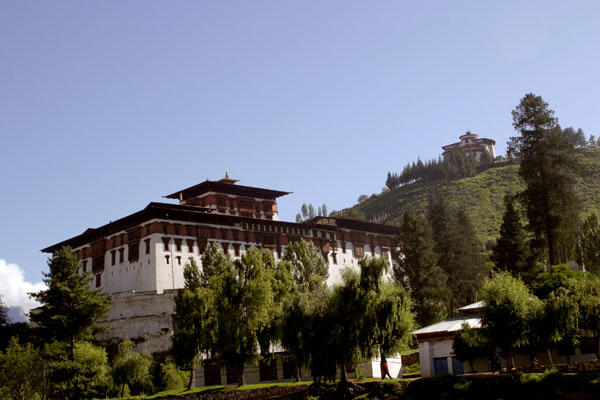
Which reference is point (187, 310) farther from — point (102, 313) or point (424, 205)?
point (424, 205)

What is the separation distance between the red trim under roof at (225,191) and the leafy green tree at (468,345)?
52.4 meters

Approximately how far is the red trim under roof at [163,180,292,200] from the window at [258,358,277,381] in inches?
1600

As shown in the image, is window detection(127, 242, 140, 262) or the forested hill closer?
window detection(127, 242, 140, 262)

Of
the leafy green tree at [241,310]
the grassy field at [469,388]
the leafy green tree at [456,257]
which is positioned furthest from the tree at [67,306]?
the leafy green tree at [456,257]

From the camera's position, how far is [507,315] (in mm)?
33375

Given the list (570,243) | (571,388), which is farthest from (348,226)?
(571,388)

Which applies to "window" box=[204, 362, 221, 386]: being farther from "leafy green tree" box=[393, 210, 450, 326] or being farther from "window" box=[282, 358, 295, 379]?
"leafy green tree" box=[393, 210, 450, 326]

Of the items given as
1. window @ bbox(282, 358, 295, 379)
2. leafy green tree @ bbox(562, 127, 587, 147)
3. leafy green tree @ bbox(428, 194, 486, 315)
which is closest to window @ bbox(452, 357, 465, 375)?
window @ bbox(282, 358, 295, 379)

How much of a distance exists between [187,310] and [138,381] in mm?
8360

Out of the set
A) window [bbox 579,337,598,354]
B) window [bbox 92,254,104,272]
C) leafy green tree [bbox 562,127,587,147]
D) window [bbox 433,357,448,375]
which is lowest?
window [bbox 433,357,448,375]

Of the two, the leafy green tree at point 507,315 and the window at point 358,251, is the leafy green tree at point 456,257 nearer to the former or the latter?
the window at point 358,251

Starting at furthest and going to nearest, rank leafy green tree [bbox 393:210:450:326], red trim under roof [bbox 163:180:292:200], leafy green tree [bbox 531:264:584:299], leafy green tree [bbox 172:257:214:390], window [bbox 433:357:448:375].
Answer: red trim under roof [bbox 163:180:292:200] < leafy green tree [bbox 393:210:450:326] < leafy green tree [bbox 172:257:214:390] < leafy green tree [bbox 531:264:584:299] < window [bbox 433:357:448:375]

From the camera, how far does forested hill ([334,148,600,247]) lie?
4860 inches

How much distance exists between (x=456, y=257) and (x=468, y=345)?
37.1 m
